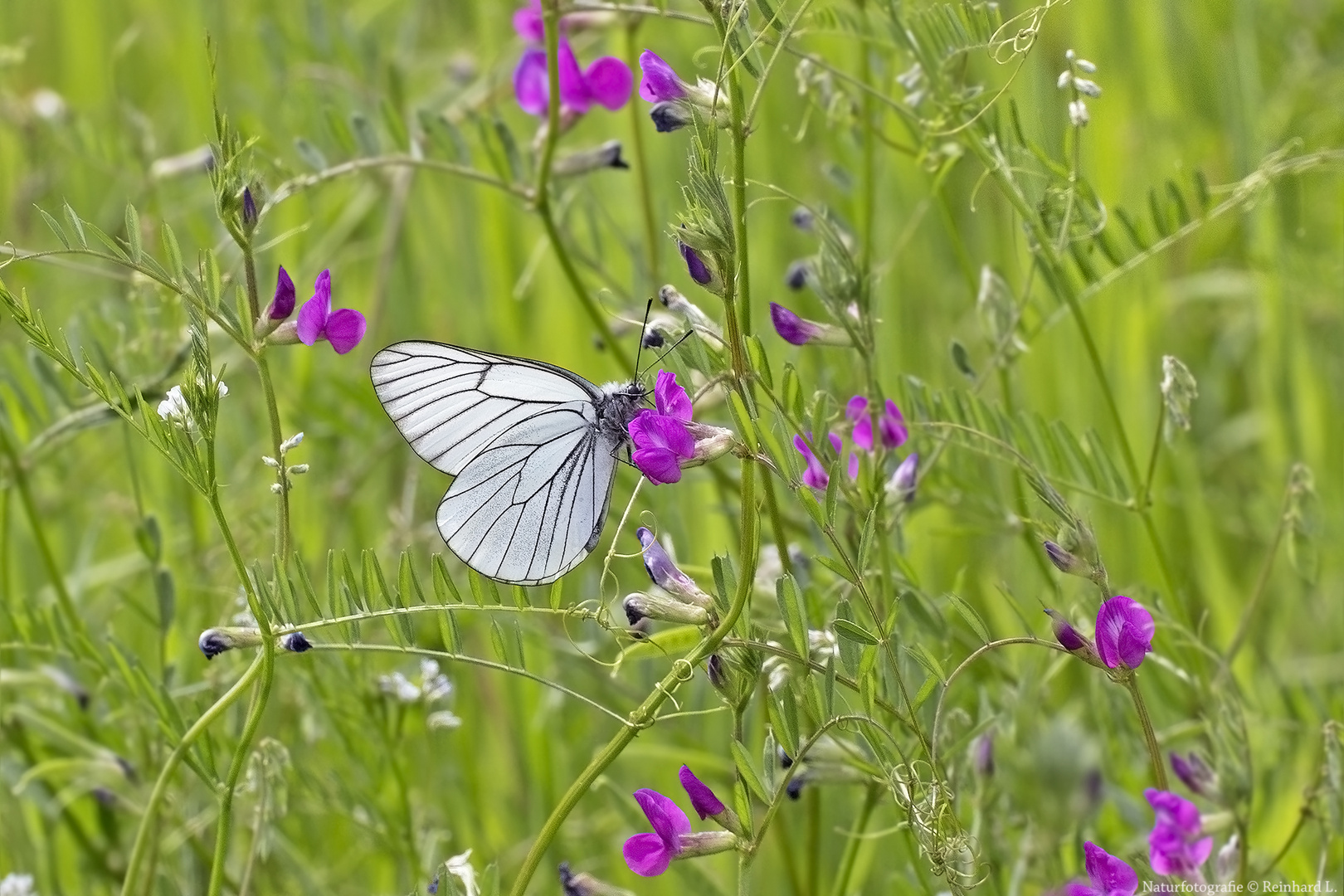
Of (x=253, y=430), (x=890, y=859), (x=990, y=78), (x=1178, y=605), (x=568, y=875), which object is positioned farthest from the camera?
(x=990, y=78)

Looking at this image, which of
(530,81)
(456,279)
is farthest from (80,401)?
(456,279)

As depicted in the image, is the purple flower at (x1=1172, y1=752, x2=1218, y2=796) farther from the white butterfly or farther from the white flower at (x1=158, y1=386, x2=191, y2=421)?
the white flower at (x1=158, y1=386, x2=191, y2=421)

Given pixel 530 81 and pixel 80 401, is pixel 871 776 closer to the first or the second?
pixel 530 81

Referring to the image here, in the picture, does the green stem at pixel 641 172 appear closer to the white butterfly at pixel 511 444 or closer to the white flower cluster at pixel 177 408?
the white butterfly at pixel 511 444

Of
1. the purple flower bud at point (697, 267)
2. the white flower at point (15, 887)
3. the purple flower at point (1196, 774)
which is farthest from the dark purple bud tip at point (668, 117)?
the white flower at point (15, 887)

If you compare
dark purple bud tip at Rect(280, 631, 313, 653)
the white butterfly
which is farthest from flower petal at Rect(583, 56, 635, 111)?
dark purple bud tip at Rect(280, 631, 313, 653)

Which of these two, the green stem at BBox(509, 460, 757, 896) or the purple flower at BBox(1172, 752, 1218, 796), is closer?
the green stem at BBox(509, 460, 757, 896)

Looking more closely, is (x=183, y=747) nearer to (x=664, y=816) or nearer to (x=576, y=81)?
(x=664, y=816)
